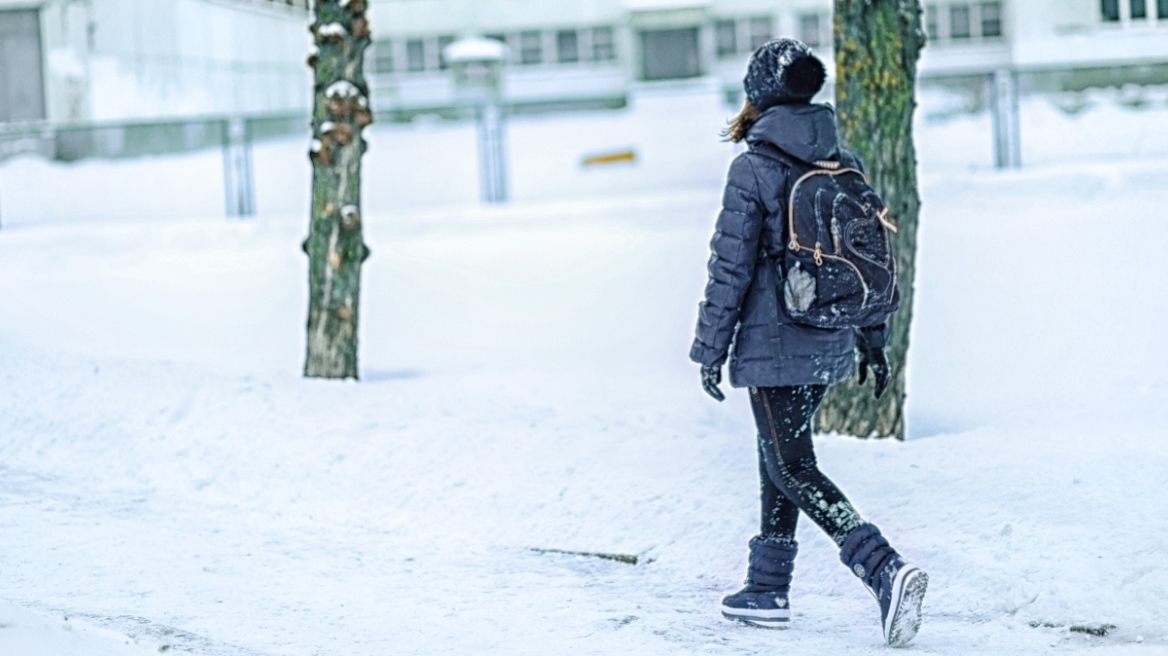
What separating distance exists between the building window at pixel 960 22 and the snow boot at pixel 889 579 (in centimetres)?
3714

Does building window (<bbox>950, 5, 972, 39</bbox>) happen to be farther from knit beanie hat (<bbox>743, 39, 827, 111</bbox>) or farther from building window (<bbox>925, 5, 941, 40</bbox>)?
knit beanie hat (<bbox>743, 39, 827, 111</bbox>)

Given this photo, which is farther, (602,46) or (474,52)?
(602,46)

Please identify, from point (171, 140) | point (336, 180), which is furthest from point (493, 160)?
point (336, 180)

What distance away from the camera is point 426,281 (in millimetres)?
14531

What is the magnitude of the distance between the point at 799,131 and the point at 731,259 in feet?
1.43

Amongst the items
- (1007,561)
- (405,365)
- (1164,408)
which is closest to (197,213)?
(405,365)

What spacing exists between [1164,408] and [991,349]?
8.66ft

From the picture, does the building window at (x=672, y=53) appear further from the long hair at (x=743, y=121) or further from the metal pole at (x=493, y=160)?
the long hair at (x=743, y=121)

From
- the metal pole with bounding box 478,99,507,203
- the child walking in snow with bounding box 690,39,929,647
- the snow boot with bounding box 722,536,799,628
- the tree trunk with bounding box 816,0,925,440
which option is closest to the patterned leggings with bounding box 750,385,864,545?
the child walking in snow with bounding box 690,39,929,647

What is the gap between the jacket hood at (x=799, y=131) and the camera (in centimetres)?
462

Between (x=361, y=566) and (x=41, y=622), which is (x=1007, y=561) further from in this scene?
(x=41, y=622)

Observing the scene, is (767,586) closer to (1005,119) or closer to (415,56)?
(1005,119)

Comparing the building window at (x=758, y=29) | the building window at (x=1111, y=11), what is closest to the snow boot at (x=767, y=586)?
the building window at (x=1111, y=11)

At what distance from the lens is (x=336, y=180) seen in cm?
885
